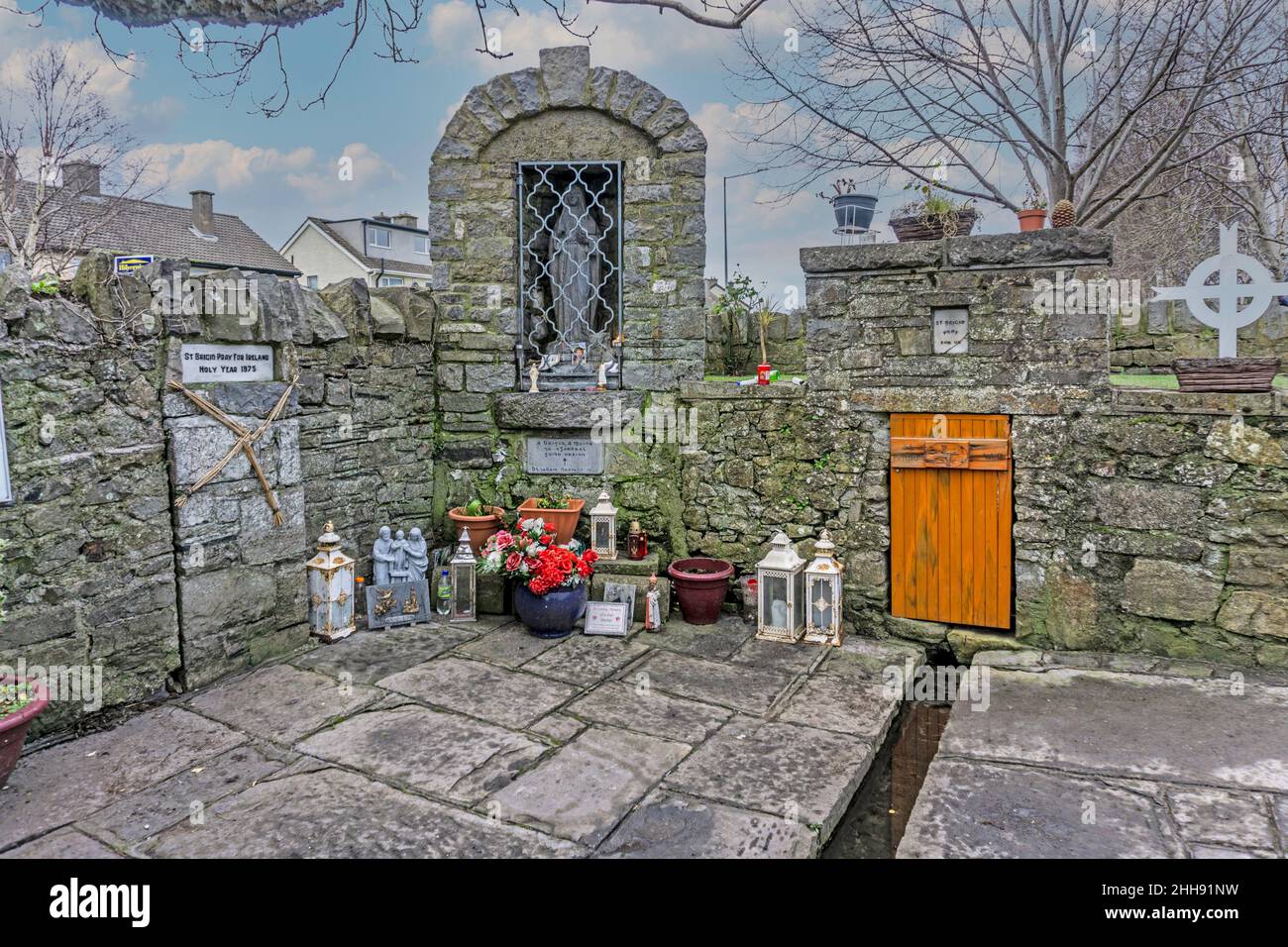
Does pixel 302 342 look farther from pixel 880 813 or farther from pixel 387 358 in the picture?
pixel 880 813

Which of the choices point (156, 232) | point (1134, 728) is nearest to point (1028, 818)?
point (1134, 728)

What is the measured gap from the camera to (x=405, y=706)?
14.1 feet

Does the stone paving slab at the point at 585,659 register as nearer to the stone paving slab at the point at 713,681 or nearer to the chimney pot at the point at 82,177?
the stone paving slab at the point at 713,681

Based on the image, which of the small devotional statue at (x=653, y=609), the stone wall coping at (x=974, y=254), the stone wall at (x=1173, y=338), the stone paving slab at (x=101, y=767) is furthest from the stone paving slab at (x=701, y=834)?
the stone wall at (x=1173, y=338)

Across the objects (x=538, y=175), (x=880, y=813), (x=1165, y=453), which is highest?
(x=538, y=175)

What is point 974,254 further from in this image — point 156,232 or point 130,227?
point 156,232

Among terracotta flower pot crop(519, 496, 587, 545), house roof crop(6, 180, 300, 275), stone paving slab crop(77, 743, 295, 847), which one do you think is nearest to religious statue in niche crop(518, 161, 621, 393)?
terracotta flower pot crop(519, 496, 587, 545)

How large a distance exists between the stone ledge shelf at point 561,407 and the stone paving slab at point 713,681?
1.88 metres

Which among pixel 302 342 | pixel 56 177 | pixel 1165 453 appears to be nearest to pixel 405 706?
pixel 302 342

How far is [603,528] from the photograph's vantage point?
235 inches

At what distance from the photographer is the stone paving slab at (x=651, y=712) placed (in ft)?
13.5

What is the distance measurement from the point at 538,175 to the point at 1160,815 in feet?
18.4

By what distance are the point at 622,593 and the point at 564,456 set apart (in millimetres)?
1192

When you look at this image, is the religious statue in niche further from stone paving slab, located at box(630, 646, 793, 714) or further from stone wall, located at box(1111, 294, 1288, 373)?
stone wall, located at box(1111, 294, 1288, 373)
